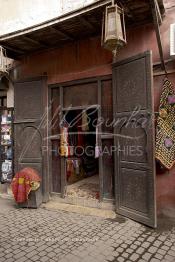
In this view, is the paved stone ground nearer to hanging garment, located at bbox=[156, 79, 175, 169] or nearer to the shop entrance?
the shop entrance

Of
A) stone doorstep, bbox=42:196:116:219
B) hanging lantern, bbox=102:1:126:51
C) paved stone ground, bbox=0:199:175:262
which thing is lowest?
paved stone ground, bbox=0:199:175:262

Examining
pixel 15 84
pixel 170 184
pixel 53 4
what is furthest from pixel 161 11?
pixel 15 84

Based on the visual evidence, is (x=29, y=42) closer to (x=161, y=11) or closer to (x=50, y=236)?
(x=161, y=11)

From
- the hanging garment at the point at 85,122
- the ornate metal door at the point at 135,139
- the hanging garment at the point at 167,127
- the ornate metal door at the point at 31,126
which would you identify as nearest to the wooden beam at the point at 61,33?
the ornate metal door at the point at 31,126

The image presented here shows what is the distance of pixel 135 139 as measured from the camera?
198 inches

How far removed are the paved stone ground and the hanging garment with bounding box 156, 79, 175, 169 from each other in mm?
1396

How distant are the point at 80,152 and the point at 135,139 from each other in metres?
3.50

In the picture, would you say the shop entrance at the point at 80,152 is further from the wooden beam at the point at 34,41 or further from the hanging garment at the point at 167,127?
the wooden beam at the point at 34,41

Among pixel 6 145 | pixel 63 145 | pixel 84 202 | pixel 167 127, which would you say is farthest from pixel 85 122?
pixel 167 127

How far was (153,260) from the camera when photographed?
3.62 m

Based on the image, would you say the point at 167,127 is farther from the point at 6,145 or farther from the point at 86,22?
the point at 6,145

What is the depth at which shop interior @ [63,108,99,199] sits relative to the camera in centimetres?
671

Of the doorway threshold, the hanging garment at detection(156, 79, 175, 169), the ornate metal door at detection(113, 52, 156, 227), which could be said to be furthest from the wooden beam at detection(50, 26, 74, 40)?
the doorway threshold

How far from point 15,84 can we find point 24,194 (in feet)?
9.94
